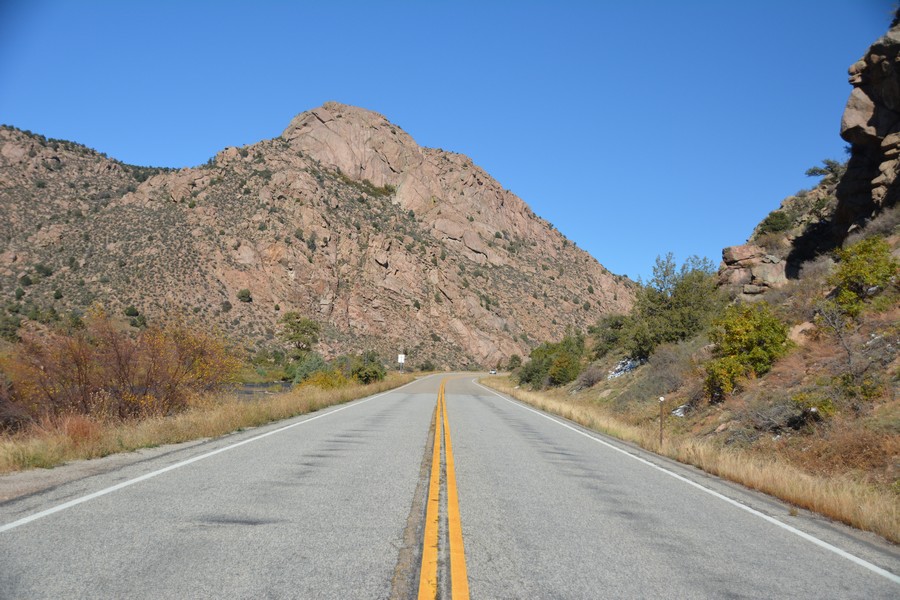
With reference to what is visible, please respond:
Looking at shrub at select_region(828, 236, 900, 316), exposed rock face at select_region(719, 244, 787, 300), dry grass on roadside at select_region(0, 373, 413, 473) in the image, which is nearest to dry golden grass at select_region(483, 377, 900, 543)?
shrub at select_region(828, 236, 900, 316)

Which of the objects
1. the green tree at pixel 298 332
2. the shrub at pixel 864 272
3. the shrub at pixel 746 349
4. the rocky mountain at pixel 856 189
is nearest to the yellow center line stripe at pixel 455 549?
the shrub at pixel 746 349

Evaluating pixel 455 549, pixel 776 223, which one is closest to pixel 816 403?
pixel 455 549

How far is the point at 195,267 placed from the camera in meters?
65.6

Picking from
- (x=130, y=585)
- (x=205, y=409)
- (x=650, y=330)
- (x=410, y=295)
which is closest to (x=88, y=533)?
(x=130, y=585)

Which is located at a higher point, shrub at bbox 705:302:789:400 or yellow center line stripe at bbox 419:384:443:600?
shrub at bbox 705:302:789:400

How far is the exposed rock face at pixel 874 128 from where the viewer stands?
19.2 meters

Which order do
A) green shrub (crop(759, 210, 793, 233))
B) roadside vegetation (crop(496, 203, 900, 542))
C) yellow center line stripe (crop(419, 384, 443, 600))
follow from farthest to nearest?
green shrub (crop(759, 210, 793, 233))
roadside vegetation (crop(496, 203, 900, 542))
yellow center line stripe (crop(419, 384, 443, 600))

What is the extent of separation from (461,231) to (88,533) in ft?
347

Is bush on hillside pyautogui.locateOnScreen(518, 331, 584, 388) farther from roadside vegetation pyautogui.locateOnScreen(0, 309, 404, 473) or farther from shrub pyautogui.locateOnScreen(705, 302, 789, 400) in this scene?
roadside vegetation pyautogui.locateOnScreen(0, 309, 404, 473)

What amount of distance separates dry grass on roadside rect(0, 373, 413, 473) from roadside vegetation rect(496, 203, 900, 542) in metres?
10.6

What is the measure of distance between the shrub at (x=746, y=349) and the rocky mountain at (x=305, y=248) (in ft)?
142

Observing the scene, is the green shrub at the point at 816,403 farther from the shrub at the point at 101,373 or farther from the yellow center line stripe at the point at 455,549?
the shrub at the point at 101,373

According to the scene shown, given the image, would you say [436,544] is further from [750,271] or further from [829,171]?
[829,171]

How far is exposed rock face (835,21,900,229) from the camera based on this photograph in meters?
19.2
